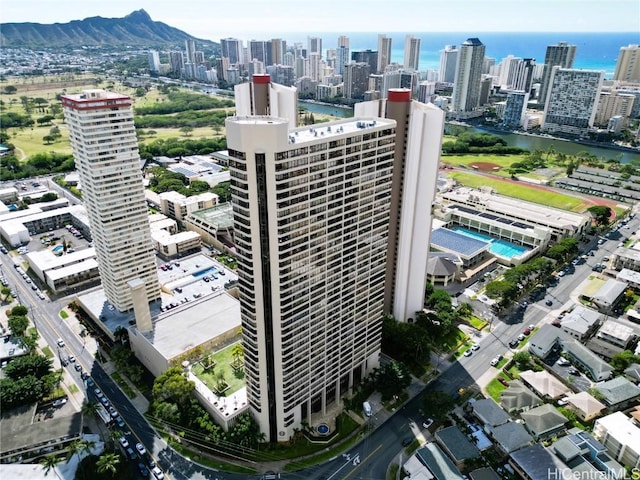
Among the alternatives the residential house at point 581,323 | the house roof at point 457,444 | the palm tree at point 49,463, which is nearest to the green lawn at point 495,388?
the house roof at point 457,444

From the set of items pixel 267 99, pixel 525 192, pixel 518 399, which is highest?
pixel 267 99

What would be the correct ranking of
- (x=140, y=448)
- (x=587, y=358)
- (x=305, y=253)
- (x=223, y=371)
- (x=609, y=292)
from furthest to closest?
(x=609, y=292) → (x=587, y=358) → (x=223, y=371) → (x=140, y=448) → (x=305, y=253)

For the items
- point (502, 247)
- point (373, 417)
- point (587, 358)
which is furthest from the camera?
point (502, 247)

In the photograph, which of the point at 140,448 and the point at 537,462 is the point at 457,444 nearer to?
the point at 537,462

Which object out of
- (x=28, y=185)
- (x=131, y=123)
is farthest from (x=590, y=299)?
(x=28, y=185)

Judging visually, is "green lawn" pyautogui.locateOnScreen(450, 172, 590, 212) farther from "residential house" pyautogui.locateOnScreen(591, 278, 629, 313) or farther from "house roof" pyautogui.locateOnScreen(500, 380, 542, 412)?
"house roof" pyautogui.locateOnScreen(500, 380, 542, 412)

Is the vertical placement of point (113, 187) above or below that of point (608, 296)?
above

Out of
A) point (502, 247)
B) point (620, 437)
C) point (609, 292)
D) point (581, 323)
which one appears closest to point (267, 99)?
point (581, 323)

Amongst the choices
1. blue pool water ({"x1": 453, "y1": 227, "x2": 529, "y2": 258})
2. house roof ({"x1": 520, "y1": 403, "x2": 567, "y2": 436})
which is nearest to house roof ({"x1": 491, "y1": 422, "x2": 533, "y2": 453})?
house roof ({"x1": 520, "y1": 403, "x2": 567, "y2": 436})
